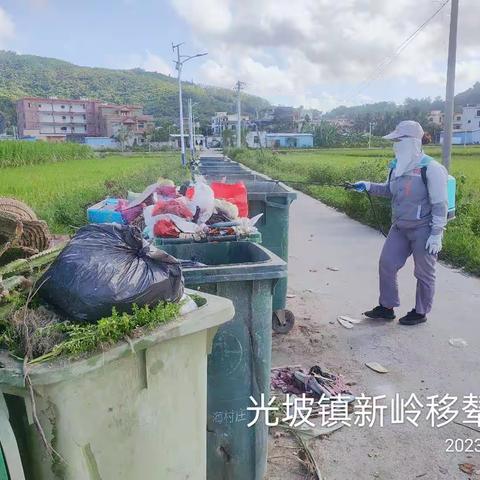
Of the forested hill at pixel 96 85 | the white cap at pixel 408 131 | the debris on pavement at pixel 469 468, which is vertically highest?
the forested hill at pixel 96 85

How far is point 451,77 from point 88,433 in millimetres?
10295

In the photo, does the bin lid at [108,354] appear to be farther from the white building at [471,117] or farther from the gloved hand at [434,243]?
the white building at [471,117]

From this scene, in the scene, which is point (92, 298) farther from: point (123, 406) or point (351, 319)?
point (351, 319)

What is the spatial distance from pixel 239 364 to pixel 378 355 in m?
2.33

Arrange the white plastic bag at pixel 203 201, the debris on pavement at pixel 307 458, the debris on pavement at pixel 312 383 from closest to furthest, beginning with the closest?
the debris on pavement at pixel 307 458, the white plastic bag at pixel 203 201, the debris on pavement at pixel 312 383

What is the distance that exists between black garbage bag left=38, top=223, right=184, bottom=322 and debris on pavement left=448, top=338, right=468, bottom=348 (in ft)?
11.3

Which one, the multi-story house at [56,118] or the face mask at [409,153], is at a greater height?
the multi-story house at [56,118]

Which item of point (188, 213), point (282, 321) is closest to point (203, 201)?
point (188, 213)

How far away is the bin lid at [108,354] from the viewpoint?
1575 millimetres

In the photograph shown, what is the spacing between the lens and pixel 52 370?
158 cm

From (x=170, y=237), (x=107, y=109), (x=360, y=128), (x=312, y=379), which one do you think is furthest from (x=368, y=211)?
(x=107, y=109)

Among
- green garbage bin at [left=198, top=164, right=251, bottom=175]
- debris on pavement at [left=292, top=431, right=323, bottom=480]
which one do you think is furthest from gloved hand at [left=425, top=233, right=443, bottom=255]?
green garbage bin at [left=198, top=164, right=251, bottom=175]

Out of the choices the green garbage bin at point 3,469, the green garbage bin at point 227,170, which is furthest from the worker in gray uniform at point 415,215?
the green garbage bin at point 227,170

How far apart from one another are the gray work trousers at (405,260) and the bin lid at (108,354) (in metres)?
3.27
